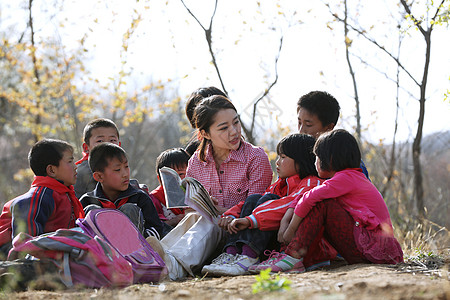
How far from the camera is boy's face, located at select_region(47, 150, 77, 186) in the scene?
3.87 meters

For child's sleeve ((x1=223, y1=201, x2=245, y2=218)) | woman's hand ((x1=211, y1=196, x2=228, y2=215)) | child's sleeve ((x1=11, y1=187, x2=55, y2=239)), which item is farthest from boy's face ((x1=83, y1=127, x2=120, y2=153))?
Result: child's sleeve ((x1=223, y1=201, x2=245, y2=218))

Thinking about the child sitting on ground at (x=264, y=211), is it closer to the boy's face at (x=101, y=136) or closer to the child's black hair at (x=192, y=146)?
the child's black hair at (x=192, y=146)

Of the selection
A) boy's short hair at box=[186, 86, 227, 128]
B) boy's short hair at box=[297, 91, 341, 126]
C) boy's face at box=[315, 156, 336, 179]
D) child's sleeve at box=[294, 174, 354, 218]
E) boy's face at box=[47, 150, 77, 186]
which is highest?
boy's short hair at box=[186, 86, 227, 128]

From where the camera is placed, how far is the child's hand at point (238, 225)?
11.9 ft

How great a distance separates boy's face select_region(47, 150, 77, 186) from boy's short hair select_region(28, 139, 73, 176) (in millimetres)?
28

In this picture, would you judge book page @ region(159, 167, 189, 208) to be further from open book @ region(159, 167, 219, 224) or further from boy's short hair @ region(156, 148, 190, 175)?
boy's short hair @ region(156, 148, 190, 175)

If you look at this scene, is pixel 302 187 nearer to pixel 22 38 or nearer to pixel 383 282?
pixel 383 282

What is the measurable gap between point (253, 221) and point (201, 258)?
496mm

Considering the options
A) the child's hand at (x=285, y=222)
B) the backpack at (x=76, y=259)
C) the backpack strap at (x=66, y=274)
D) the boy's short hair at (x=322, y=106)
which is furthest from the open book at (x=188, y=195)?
the boy's short hair at (x=322, y=106)

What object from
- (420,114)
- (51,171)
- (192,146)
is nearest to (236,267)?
(51,171)

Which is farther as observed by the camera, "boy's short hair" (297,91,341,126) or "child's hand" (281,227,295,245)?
"boy's short hair" (297,91,341,126)

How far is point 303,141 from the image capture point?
386cm

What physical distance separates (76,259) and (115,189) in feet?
3.89

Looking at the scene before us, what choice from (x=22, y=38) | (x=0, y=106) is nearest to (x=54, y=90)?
(x=22, y=38)
